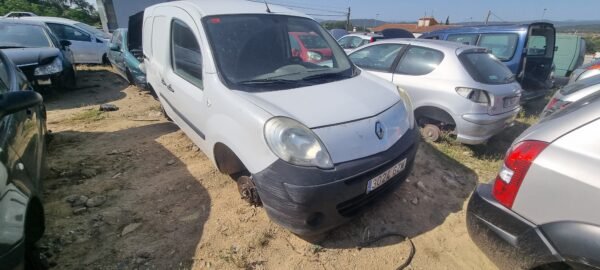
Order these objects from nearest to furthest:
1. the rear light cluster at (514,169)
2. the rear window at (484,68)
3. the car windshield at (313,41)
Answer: the rear light cluster at (514,169)
the car windshield at (313,41)
the rear window at (484,68)

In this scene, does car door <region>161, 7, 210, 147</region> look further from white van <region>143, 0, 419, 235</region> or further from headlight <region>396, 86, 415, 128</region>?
headlight <region>396, 86, 415, 128</region>

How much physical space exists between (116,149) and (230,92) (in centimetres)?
244

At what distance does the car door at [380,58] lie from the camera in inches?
184

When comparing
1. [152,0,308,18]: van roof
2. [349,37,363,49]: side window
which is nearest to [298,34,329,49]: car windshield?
[152,0,308,18]: van roof

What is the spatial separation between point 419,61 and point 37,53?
22.7 ft

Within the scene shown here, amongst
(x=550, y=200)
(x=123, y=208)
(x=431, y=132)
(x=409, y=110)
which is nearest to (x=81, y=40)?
(x=123, y=208)

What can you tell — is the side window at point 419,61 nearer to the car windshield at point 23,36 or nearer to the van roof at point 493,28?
the van roof at point 493,28

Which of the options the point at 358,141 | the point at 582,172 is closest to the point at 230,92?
the point at 358,141

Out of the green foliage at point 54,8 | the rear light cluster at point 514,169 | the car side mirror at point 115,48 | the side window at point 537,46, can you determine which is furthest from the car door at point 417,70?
the green foliage at point 54,8

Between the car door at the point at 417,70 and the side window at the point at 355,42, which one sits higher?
the car door at the point at 417,70

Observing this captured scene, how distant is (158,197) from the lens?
293 cm

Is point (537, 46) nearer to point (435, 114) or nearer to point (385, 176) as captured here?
point (435, 114)

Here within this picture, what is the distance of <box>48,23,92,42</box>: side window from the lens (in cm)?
946

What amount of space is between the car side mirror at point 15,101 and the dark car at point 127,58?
13.8 ft
